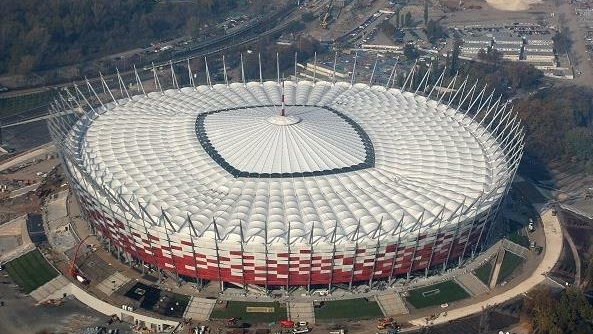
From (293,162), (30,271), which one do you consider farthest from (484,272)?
(30,271)

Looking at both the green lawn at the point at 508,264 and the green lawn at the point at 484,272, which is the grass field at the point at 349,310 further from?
the green lawn at the point at 508,264

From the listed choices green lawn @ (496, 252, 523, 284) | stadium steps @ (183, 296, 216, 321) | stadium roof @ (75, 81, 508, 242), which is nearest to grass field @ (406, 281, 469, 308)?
green lawn @ (496, 252, 523, 284)

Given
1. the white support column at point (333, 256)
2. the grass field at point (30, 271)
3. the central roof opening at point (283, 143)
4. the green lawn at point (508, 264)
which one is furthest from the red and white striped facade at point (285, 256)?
the central roof opening at point (283, 143)

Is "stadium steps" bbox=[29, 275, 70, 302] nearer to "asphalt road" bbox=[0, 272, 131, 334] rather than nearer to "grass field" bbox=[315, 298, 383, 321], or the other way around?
"asphalt road" bbox=[0, 272, 131, 334]

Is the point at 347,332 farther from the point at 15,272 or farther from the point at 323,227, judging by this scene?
the point at 15,272

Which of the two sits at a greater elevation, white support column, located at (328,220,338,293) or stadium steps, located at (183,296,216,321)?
white support column, located at (328,220,338,293)

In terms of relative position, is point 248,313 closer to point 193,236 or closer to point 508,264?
point 193,236

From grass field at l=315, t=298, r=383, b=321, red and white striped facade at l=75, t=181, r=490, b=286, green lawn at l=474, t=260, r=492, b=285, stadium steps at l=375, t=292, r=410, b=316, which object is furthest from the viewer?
green lawn at l=474, t=260, r=492, b=285
